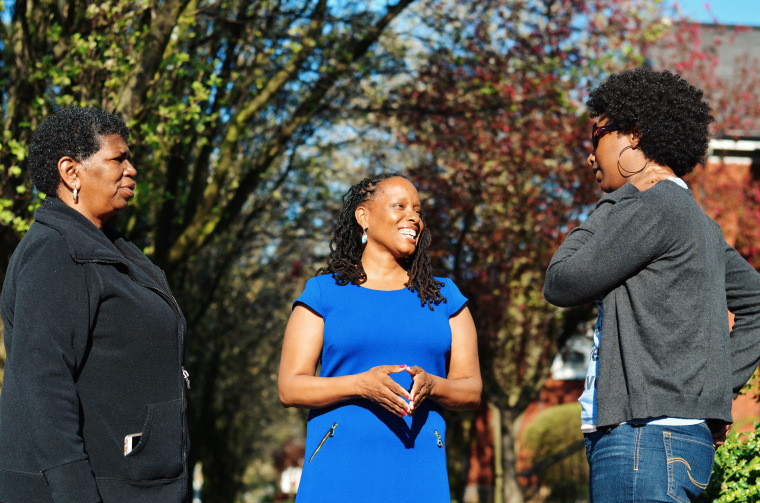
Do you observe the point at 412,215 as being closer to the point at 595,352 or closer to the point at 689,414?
the point at 595,352

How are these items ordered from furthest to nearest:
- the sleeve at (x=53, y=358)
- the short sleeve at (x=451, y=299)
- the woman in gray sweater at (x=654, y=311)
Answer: the short sleeve at (x=451, y=299)
the woman in gray sweater at (x=654, y=311)
the sleeve at (x=53, y=358)

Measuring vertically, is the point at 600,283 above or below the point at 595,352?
above

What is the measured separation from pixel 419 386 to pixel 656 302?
3.08ft

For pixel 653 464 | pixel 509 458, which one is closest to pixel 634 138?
pixel 653 464

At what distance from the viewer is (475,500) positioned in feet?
64.8

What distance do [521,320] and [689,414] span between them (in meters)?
9.68

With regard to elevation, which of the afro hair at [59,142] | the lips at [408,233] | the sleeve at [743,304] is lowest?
the sleeve at [743,304]

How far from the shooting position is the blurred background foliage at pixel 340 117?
7086 millimetres

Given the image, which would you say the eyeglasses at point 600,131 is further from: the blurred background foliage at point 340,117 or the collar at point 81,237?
the blurred background foliage at point 340,117

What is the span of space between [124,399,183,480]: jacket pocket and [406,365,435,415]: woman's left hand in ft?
2.89

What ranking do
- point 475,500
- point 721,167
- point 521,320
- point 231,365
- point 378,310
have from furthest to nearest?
1. point 475,500
2. point 231,365
3. point 721,167
4. point 521,320
5. point 378,310

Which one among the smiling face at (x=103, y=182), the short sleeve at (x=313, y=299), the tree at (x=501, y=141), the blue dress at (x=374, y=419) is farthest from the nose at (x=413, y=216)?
the tree at (x=501, y=141)

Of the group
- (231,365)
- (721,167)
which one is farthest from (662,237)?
(231,365)

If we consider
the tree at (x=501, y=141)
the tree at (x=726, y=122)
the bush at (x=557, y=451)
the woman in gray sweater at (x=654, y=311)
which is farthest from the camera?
the bush at (x=557, y=451)
